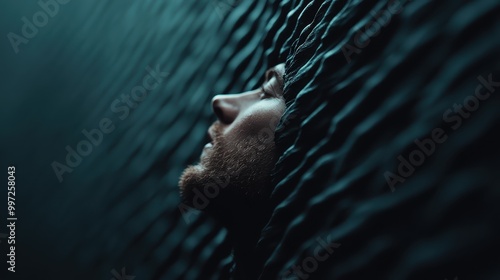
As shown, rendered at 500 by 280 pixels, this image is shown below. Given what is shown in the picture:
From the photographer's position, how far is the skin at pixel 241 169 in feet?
3.15

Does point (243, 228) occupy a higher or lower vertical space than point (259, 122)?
lower

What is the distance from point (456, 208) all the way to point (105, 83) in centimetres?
136

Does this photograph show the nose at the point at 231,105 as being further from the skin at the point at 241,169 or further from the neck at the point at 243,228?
the neck at the point at 243,228

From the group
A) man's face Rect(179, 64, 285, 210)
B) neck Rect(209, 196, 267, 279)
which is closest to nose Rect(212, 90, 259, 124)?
Result: man's face Rect(179, 64, 285, 210)

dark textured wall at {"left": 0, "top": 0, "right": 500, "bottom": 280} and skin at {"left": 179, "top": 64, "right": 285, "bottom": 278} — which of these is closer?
dark textured wall at {"left": 0, "top": 0, "right": 500, "bottom": 280}

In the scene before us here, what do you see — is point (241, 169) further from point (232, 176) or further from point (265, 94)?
point (265, 94)

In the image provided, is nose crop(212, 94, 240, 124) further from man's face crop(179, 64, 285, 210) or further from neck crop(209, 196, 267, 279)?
neck crop(209, 196, 267, 279)

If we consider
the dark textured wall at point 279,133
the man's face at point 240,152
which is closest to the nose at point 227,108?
the man's face at point 240,152

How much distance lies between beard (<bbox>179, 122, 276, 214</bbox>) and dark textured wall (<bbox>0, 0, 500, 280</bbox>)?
4cm

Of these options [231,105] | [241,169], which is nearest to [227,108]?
[231,105]

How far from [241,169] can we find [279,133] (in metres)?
0.09

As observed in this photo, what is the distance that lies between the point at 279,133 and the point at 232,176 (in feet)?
0.36

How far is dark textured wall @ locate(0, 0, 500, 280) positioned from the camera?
2.11ft

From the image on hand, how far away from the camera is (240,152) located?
0.97 m
